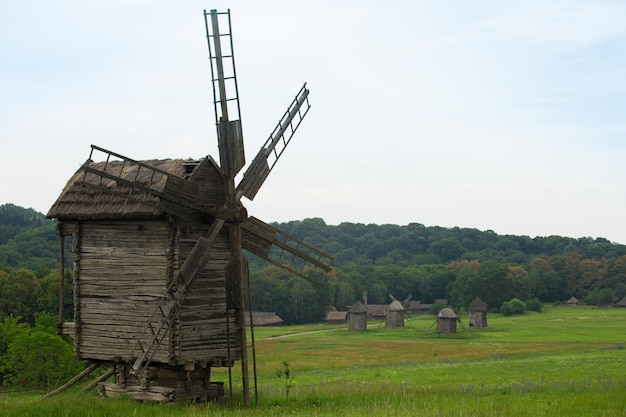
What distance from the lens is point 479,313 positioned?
303ft

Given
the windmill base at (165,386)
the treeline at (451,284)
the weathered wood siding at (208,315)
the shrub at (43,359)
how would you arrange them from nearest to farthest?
the weathered wood siding at (208,315) → the windmill base at (165,386) → the shrub at (43,359) → the treeline at (451,284)

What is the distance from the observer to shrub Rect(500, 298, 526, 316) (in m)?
114

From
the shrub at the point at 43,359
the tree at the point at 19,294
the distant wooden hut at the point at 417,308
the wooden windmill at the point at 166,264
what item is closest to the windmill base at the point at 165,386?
the wooden windmill at the point at 166,264

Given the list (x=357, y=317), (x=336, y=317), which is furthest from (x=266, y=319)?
(x=357, y=317)

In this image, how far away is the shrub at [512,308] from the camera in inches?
4508

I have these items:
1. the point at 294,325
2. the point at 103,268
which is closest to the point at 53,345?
the point at 103,268

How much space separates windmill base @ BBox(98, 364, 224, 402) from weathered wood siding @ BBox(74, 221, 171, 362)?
863 millimetres

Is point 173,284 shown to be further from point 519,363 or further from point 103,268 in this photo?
point 519,363

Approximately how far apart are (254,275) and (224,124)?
9669cm

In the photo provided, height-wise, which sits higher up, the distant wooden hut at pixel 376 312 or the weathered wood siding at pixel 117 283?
the distant wooden hut at pixel 376 312

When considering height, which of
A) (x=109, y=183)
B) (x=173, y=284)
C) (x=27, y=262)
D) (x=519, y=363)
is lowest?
(x=519, y=363)

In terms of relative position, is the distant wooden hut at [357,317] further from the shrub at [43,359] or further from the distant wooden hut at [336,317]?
the shrub at [43,359]

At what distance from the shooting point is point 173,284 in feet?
64.7

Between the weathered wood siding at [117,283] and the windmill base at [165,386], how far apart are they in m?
0.86
